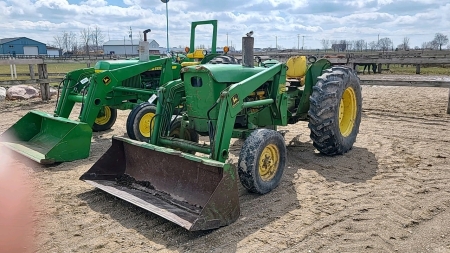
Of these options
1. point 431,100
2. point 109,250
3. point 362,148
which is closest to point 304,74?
point 362,148

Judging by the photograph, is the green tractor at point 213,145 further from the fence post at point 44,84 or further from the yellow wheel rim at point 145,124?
the fence post at point 44,84

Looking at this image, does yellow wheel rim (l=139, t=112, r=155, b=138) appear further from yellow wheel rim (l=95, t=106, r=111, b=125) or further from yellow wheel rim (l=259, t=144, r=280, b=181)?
yellow wheel rim (l=259, t=144, r=280, b=181)

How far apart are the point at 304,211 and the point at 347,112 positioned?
3.02m

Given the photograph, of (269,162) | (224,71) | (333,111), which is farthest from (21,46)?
(269,162)

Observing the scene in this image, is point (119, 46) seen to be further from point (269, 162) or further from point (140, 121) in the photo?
point (269, 162)

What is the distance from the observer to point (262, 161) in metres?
4.60

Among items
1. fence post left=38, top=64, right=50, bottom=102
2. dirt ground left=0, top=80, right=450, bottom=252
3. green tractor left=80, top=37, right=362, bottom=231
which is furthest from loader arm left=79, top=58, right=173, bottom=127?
fence post left=38, top=64, right=50, bottom=102

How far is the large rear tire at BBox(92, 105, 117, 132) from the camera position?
8.67m

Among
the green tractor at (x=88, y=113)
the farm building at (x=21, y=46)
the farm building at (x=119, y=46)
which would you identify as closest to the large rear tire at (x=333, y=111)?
the green tractor at (x=88, y=113)

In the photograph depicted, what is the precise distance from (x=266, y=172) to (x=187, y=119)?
1371 mm

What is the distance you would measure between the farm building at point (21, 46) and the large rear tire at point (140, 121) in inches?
3335

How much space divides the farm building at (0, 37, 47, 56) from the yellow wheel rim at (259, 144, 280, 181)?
87929 millimetres

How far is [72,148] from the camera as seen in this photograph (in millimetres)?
6180

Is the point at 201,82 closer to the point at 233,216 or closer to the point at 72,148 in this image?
the point at 233,216
